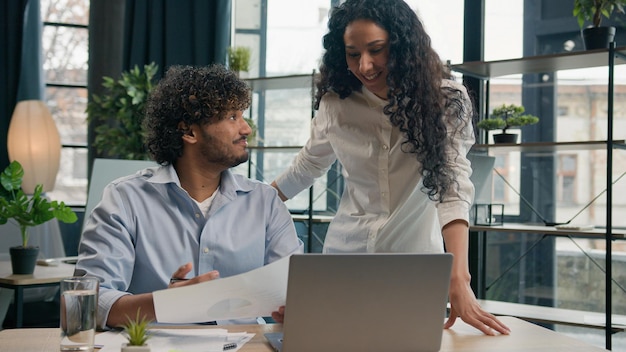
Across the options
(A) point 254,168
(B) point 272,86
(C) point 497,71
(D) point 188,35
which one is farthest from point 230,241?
(D) point 188,35

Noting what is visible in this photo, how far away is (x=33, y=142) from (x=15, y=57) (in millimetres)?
780

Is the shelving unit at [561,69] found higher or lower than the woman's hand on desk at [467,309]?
higher

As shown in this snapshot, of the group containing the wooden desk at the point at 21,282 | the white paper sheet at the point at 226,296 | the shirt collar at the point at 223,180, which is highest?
the shirt collar at the point at 223,180

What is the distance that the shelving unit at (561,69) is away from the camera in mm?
3236

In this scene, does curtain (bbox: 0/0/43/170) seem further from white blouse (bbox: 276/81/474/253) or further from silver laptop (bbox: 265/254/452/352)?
silver laptop (bbox: 265/254/452/352)

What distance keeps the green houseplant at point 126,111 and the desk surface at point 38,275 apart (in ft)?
4.08

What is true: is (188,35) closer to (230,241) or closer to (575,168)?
(575,168)

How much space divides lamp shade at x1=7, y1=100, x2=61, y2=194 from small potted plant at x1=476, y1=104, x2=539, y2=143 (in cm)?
289

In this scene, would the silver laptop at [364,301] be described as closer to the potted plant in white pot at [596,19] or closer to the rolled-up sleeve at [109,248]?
the rolled-up sleeve at [109,248]

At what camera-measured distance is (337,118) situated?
2.11m

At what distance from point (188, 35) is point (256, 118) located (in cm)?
84

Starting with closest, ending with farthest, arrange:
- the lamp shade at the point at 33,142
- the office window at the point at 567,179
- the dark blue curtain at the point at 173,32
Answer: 1. the office window at the point at 567,179
2. the lamp shade at the point at 33,142
3. the dark blue curtain at the point at 173,32

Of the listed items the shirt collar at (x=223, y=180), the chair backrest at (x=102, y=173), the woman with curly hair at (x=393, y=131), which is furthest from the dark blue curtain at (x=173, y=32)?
the shirt collar at (x=223, y=180)

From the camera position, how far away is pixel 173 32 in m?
5.56
